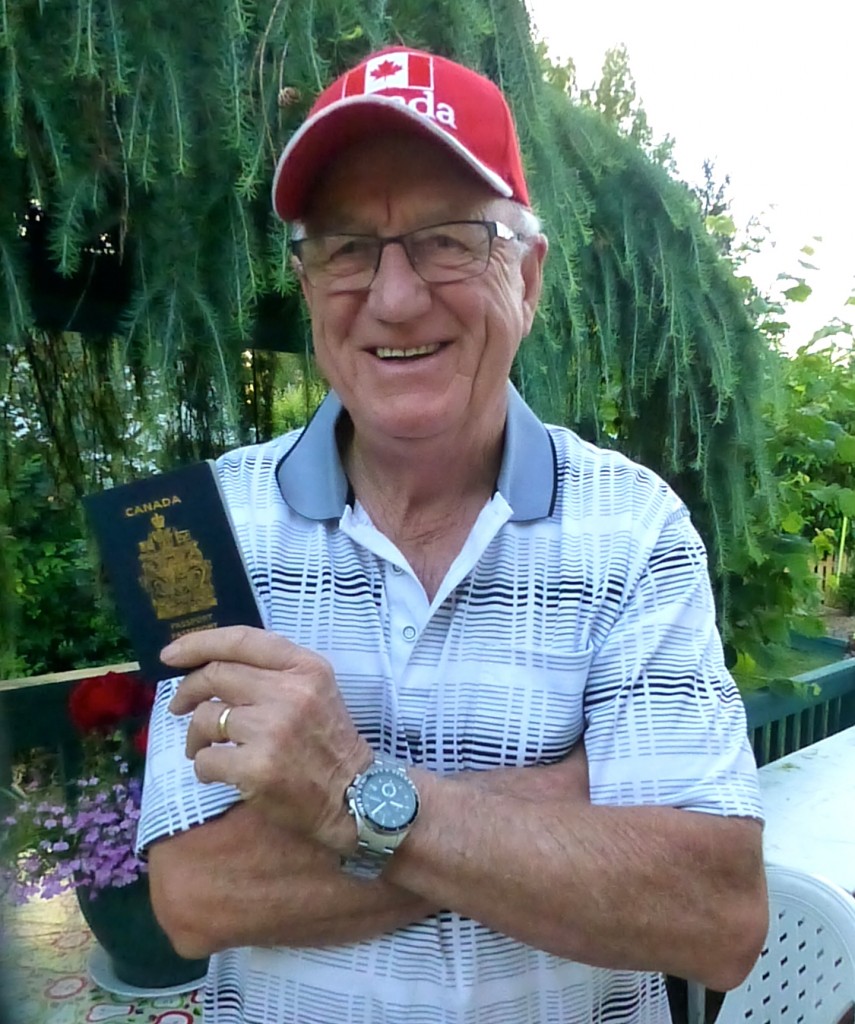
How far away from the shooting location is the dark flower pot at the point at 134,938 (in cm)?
162

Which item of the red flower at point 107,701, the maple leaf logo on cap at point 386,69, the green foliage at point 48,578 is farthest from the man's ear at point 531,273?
the red flower at point 107,701

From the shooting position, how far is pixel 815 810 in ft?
7.20

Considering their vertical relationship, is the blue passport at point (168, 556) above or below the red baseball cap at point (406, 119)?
below

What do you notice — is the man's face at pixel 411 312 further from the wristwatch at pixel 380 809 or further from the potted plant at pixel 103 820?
the potted plant at pixel 103 820

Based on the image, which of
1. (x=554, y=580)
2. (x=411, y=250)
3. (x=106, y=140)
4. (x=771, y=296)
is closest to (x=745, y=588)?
(x=771, y=296)

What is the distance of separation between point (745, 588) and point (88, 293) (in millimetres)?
1794

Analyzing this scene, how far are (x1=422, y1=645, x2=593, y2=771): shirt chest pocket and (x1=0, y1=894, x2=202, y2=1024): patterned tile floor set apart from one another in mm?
888

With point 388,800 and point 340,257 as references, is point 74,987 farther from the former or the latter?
point 340,257

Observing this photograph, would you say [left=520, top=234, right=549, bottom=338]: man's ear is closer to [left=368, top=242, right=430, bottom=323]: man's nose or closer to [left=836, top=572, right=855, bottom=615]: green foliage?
[left=368, top=242, right=430, bottom=323]: man's nose

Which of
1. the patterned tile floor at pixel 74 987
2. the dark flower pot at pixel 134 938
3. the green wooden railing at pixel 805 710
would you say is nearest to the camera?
the patterned tile floor at pixel 74 987

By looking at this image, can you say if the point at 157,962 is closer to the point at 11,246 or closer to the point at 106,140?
the point at 11,246

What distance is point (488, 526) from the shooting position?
3.32 ft

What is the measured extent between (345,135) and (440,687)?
617mm

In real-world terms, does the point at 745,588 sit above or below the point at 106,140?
below
